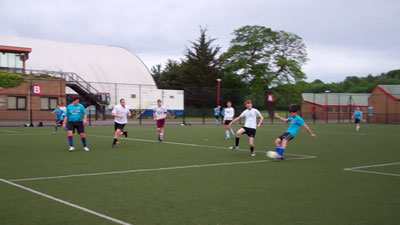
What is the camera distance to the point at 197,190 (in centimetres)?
743

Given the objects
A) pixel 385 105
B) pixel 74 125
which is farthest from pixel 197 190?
pixel 385 105

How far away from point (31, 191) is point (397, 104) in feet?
183

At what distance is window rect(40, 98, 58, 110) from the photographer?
139ft

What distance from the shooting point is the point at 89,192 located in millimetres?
7180

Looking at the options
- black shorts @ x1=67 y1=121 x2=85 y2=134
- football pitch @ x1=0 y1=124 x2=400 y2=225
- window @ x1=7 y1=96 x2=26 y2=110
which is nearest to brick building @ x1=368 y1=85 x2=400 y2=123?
window @ x1=7 y1=96 x2=26 y2=110

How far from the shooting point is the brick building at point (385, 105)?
5291 centimetres

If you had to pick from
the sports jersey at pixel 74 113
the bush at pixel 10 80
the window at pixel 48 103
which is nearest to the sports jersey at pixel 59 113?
the sports jersey at pixel 74 113

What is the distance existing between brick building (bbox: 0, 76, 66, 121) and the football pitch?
29.9 metres

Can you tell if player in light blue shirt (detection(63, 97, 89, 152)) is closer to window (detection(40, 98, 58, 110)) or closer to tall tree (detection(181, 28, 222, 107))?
window (detection(40, 98, 58, 110))

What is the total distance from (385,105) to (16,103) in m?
46.9

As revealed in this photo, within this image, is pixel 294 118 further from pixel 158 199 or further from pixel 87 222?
pixel 87 222

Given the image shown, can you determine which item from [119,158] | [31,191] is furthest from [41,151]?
[31,191]

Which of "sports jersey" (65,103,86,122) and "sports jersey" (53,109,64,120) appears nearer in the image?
"sports jersey" (65,103,86,122)

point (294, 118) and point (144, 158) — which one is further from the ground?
point (294, 118)
